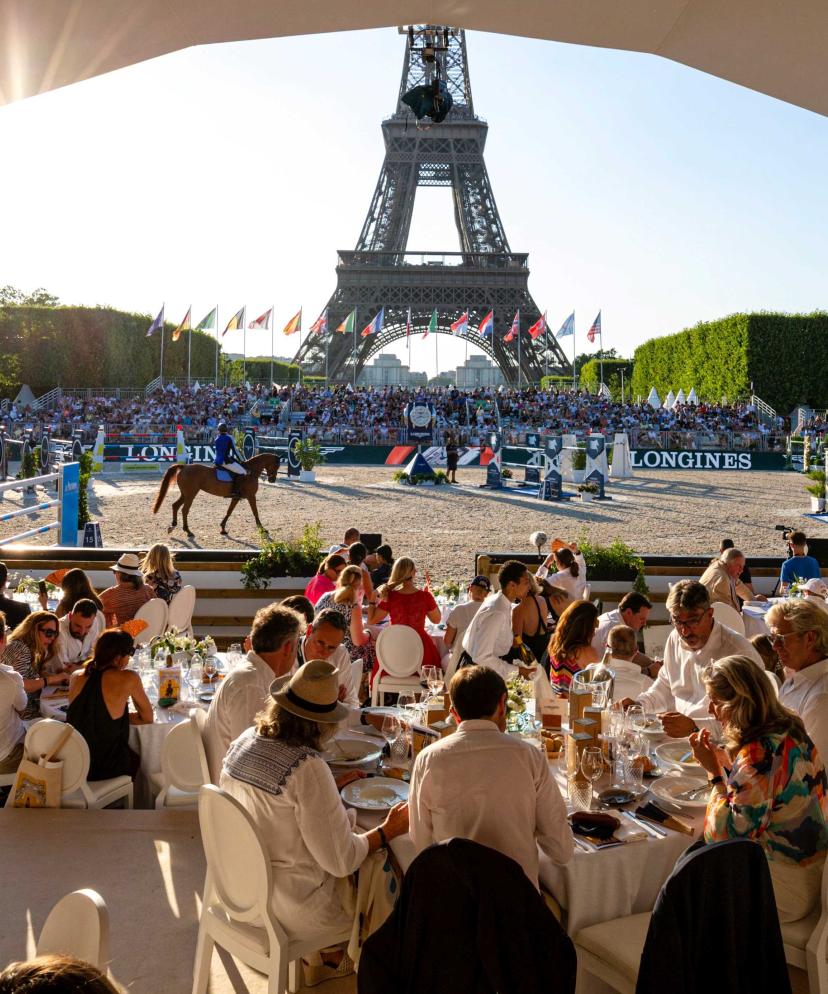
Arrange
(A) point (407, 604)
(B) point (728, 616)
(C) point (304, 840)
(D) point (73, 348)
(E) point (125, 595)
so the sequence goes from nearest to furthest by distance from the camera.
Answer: (C) point (304, 840) → (B) point (728, 616) → (A) point (407, 604) → (E) point (125, 595) → (D) point (73, 348)

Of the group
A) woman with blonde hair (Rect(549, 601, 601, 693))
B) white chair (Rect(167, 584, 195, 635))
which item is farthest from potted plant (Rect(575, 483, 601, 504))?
woman with blonde hair (Rect(549, 601, 601, 693))

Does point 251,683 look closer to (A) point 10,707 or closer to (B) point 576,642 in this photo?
(A) point 10,707

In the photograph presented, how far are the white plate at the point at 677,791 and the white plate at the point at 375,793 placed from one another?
2.83ft

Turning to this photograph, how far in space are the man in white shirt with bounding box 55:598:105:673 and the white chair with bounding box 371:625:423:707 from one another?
168cm

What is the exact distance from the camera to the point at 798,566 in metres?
7.44

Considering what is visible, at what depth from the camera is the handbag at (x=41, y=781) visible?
3.62 metres

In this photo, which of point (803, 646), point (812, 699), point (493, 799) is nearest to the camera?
point (493, 799)

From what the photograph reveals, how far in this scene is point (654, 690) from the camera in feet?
13.9

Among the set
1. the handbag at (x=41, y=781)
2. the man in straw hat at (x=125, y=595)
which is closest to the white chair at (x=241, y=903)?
the handbag at (x=41, y=781)

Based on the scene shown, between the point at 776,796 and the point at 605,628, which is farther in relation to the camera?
the point at 605,628

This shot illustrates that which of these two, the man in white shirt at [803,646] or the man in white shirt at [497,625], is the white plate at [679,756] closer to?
the man in white shirt at [803,646]

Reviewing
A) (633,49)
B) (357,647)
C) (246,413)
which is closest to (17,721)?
(357,647)

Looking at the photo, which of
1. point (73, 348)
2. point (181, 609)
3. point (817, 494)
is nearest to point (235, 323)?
point (73, 348)

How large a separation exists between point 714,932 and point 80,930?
1357 millimetres
